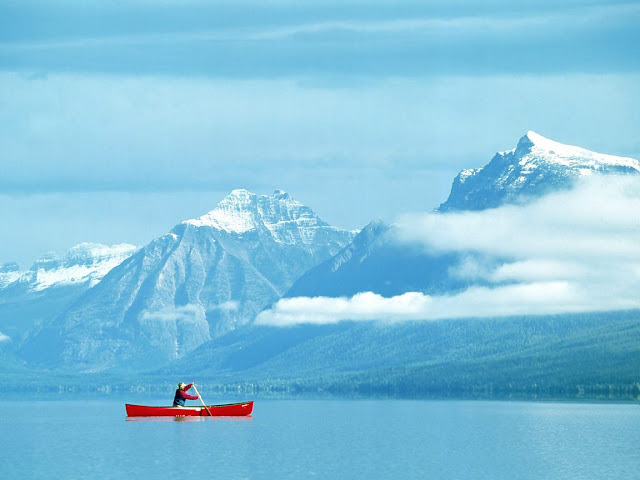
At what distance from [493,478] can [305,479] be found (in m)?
18.1

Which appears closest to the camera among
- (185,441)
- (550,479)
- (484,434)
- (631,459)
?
(550,479)

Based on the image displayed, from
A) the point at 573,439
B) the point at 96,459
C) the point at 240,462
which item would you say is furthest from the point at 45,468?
the point at 573,439

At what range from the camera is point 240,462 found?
142750mm

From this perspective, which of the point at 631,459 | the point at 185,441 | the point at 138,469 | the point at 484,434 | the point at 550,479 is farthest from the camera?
the point at 484,434

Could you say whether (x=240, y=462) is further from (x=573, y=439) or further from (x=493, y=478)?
(x=573, y=439)

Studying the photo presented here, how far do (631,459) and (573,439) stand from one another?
32.1 m

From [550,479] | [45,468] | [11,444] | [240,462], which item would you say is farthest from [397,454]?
[11,444]

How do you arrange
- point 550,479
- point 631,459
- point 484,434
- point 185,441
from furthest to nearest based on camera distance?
1. point 484,434
2. point 185,441
3. point 631,459
4. point 550,479

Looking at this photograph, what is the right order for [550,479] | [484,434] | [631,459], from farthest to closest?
[484,434], [631,459], [550,479]

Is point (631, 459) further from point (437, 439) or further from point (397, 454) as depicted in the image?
point (437, 439)

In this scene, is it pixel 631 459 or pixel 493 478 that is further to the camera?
pixel 631 459

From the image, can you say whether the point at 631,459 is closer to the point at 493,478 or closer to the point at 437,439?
the point at 493,478

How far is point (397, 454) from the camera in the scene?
503 feet

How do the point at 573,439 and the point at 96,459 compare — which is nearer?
the point at 96,459
